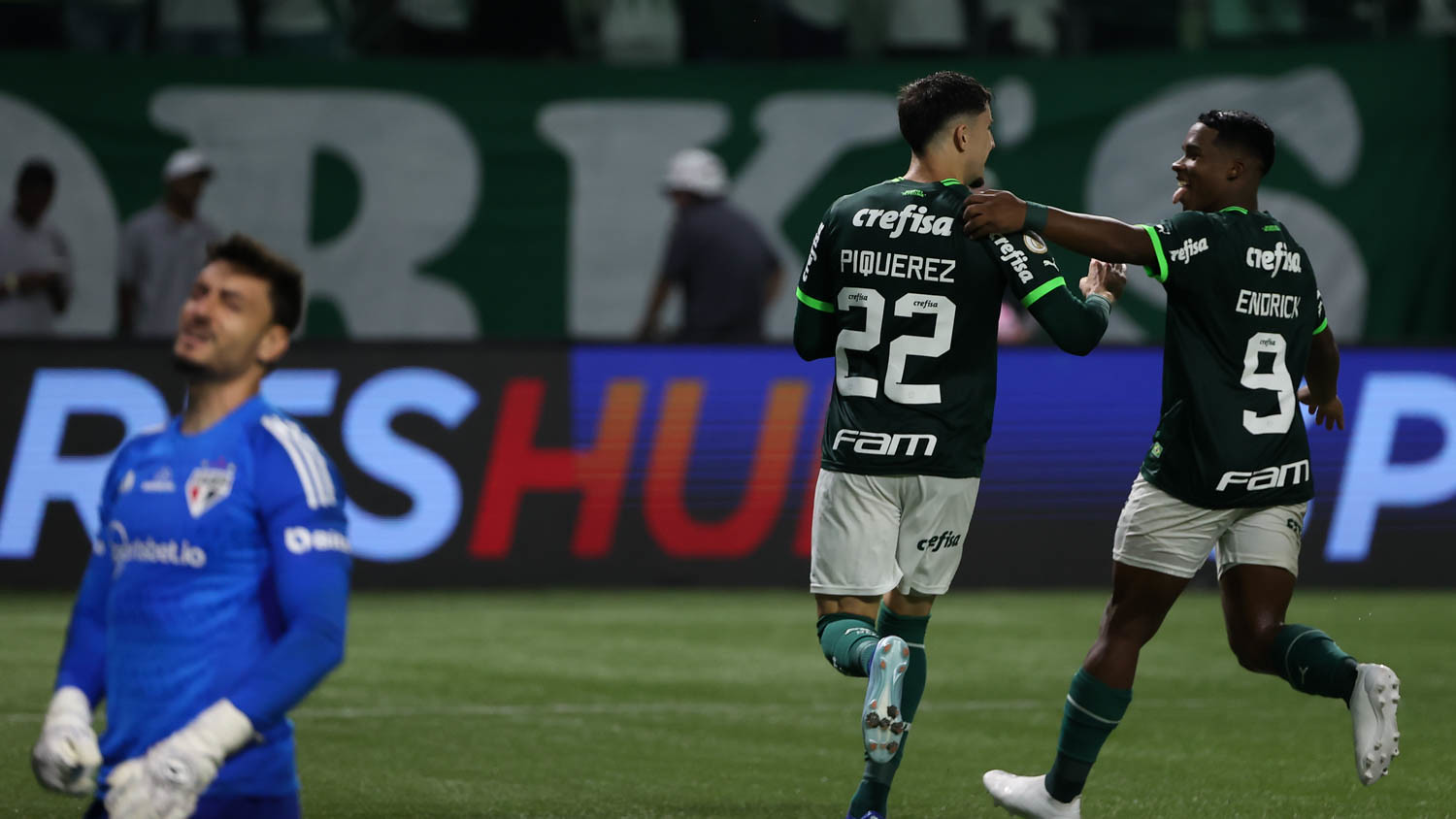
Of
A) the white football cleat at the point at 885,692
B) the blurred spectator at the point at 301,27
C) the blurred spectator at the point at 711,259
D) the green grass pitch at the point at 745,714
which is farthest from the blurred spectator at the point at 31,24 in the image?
the white football cleat at the point at 885,692

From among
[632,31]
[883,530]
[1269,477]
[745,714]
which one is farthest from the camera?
[632,31]

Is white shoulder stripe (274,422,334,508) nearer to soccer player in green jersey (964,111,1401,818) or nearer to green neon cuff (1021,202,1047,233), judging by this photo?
green neon cuff (1021,202,1047,233)

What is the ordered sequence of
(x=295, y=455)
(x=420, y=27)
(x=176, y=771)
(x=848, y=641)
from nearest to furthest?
(x=176, y=771) → (x=295, y=455) → (x=848, y=641) → (x=420, y=27)

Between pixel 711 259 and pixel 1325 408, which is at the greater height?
pixel 1325 408

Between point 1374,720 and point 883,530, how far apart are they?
54.9 inches

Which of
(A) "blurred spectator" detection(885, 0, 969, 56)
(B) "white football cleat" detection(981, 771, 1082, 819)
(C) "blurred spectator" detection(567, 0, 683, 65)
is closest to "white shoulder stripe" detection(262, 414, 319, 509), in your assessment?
(B) "white football cleat" detection(981, 771, 1082, 819)

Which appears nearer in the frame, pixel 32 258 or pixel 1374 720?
pixel 1374 720

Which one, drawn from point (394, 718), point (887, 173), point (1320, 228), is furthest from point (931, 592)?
point (1320, 228)

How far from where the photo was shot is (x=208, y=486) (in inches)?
142

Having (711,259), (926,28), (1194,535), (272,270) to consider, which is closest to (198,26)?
(711,259)

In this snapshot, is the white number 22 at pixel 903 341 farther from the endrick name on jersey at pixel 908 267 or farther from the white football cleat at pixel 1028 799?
the white football cleat at pixel 1028 799

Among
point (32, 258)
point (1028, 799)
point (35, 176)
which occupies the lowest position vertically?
point (32, 258)

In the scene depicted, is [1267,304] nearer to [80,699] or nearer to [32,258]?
[80,699]

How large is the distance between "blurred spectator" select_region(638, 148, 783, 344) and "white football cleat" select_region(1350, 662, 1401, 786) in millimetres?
7723
